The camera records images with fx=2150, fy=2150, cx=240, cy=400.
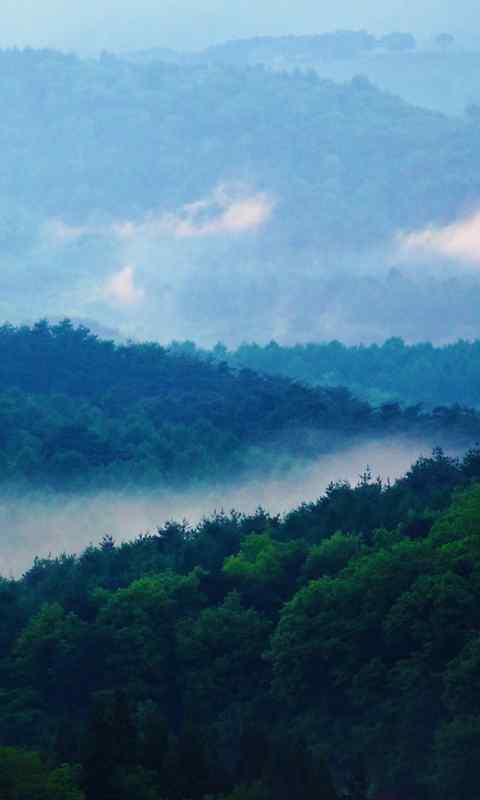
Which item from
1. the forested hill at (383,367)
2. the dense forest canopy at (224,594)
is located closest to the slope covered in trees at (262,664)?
the dense forest canopy at (224,594)

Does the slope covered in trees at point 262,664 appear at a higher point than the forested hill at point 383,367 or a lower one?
lower

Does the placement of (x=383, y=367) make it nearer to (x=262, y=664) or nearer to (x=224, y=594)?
(x=224, y=594)

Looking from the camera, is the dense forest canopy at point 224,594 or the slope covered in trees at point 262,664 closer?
the slope covered in trees at point 262,664

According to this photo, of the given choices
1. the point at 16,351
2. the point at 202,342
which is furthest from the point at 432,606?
the point at 202,342

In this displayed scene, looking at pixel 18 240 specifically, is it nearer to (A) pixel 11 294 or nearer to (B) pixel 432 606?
(A) pixel 11 294

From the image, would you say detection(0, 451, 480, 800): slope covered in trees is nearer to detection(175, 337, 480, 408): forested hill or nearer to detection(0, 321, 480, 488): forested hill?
detection(0, 321, 480, 488): forested hill

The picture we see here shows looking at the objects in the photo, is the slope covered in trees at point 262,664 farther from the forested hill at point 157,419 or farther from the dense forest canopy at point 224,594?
the forested hill at point 157,419

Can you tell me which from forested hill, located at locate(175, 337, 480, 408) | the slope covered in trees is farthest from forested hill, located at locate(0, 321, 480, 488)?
the slope covered in trees
